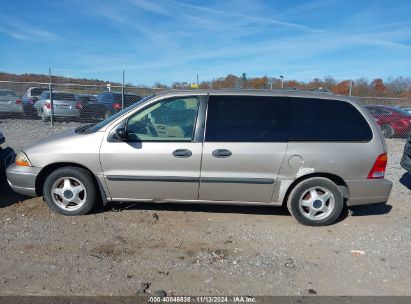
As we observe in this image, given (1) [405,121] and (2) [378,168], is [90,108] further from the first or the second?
(2) [378,168]

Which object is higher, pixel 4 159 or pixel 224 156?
pixel 224 156

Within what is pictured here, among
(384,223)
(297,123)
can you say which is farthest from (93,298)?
(384,223)

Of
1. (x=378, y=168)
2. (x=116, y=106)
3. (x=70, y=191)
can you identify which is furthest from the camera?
(x=116, y=106)

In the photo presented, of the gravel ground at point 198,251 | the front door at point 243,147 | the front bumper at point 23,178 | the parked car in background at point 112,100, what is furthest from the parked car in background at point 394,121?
the front bumper at point 23,178

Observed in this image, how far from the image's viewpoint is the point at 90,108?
53.0 ft

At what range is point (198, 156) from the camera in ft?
15.6

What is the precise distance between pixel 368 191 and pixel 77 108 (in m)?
13.4

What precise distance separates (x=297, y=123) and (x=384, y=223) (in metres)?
1.88

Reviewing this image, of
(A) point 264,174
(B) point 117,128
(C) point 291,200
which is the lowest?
(C) point 291,200

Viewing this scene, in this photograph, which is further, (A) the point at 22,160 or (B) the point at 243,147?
(A) the point at 22,160

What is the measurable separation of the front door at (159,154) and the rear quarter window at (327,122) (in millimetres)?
1256

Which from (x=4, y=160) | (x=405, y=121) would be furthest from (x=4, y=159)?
(x=405, y=121)

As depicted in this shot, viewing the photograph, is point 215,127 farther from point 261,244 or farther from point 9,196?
point 9,196

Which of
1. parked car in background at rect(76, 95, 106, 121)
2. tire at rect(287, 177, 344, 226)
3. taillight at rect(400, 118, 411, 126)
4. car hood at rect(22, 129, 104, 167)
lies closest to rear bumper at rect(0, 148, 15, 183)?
car hood at rect(22, 129, 104, 167)
